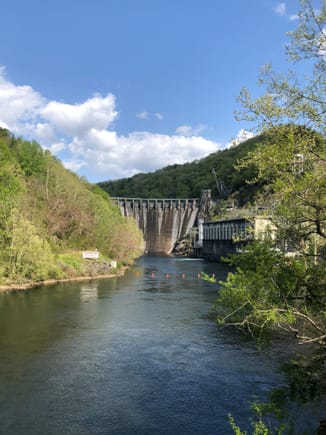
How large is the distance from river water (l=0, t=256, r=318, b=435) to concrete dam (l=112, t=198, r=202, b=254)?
383ft

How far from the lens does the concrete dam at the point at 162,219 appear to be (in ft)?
496

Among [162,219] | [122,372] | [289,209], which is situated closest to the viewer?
[289,209]

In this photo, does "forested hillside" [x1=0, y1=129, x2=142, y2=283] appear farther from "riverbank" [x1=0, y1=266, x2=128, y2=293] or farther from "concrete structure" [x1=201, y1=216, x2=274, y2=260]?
"concrete structure" [x1=201, y1=216, x2=274, y2=260]

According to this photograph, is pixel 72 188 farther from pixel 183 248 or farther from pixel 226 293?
pixel 183 248

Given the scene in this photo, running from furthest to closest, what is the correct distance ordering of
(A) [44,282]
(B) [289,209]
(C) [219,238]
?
(C) [219,238] < (A) [44,282] < (B) [289,209]

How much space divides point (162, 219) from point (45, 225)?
92533 mm

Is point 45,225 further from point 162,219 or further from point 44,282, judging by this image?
point 162,219

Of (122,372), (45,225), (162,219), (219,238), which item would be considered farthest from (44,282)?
(162,219)

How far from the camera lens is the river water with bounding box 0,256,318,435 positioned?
14156 mm

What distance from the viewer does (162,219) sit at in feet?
504

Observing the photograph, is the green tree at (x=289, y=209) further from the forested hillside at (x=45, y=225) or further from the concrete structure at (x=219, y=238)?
the concrete structure at (x=219, y=238)

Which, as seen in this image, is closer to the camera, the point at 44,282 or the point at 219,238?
the point at 44,282

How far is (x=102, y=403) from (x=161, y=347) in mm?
7873

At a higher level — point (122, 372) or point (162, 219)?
point (162, 219)
